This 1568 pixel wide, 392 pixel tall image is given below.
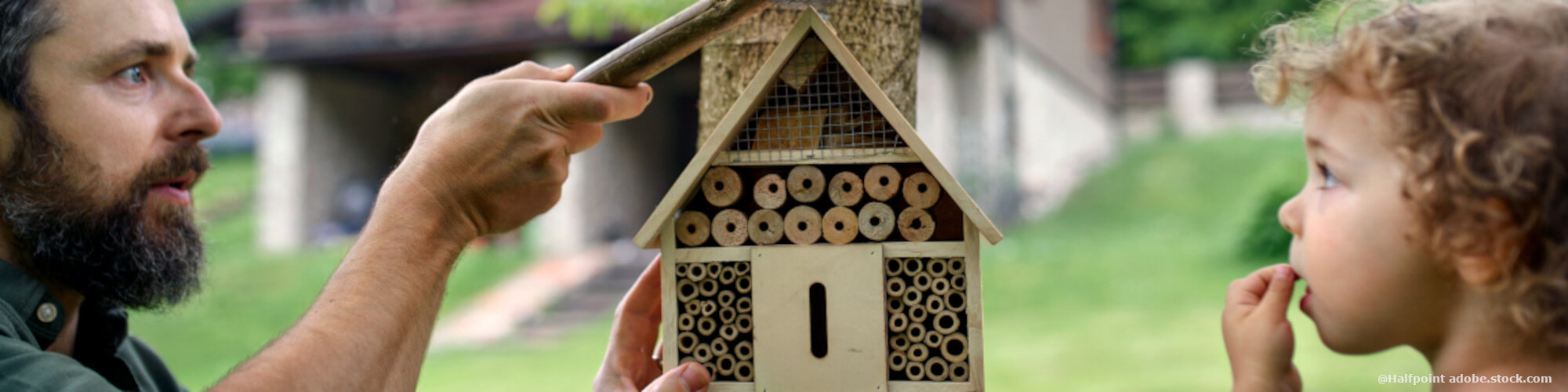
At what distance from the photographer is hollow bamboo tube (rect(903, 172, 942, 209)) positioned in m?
1.53

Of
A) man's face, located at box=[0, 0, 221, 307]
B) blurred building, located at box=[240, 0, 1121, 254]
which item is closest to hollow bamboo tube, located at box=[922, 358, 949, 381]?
man's face, located at box=[0, 0, 221, 307]

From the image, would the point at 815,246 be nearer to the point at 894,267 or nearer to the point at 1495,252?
the point at 894,267

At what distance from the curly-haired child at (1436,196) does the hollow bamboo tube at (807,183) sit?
608 millimetres

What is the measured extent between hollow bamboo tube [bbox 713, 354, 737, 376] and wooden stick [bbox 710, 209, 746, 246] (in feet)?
0.57

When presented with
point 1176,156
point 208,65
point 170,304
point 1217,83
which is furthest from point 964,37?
point 208,65

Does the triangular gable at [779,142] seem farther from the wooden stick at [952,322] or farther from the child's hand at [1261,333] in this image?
the child's hand at [1261,333]

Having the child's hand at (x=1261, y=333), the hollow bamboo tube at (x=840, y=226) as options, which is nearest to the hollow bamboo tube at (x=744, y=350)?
the hollow bamboo tube at (x=840, y=226)

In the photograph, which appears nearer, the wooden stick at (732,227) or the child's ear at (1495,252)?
the child's ear at (1495,252)

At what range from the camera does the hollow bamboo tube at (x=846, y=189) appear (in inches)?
61.1

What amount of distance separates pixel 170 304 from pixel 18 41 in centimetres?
59

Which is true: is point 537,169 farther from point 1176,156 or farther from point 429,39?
point 1176,156

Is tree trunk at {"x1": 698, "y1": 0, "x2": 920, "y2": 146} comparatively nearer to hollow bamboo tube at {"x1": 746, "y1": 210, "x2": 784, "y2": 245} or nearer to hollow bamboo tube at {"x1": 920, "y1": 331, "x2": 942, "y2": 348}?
hollow bamboo tube at {"x1": 746, "y1": 210, "x2": 784, "y2": 245}

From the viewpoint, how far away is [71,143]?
→ 1.66 metres

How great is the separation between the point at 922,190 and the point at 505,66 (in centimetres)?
1211
